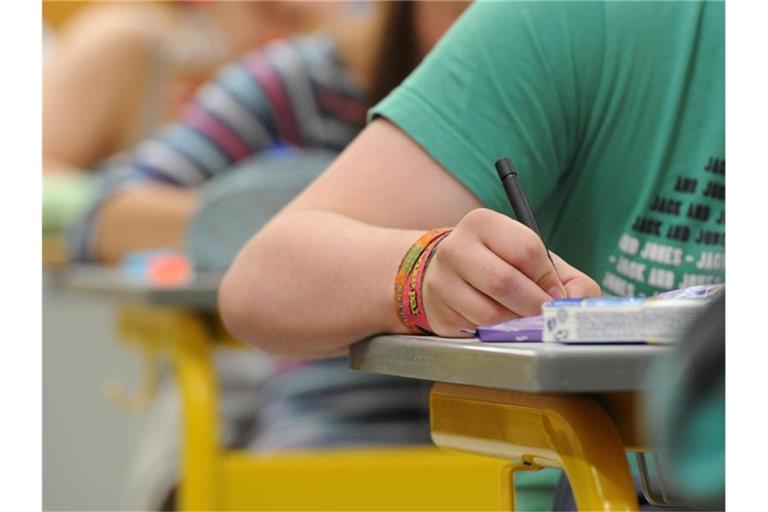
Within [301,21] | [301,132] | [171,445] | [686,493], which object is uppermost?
[301,21]

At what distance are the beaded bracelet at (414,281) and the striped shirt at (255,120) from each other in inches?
15.2

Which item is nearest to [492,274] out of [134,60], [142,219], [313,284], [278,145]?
[313,284]

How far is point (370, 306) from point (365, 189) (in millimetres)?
83

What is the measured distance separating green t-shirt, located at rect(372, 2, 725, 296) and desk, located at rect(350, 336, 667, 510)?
14 centimetres

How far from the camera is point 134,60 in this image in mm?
2607

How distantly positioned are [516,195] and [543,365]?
20 cm

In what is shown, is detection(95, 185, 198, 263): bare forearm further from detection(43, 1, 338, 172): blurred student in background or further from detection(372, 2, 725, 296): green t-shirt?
detection(372, 2, 725, 296): green t-shirt

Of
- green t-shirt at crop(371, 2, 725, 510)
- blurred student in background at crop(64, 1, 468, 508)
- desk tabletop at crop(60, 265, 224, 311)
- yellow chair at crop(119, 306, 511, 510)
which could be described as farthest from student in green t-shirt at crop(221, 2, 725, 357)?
yellow chair at crop(119, 306, 511, 510)

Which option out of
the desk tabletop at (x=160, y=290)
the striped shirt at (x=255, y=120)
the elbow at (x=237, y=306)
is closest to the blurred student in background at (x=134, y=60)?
the striped shirt at (x=255, y=120)

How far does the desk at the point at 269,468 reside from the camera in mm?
1226

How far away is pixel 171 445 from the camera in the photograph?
57.4 inches
